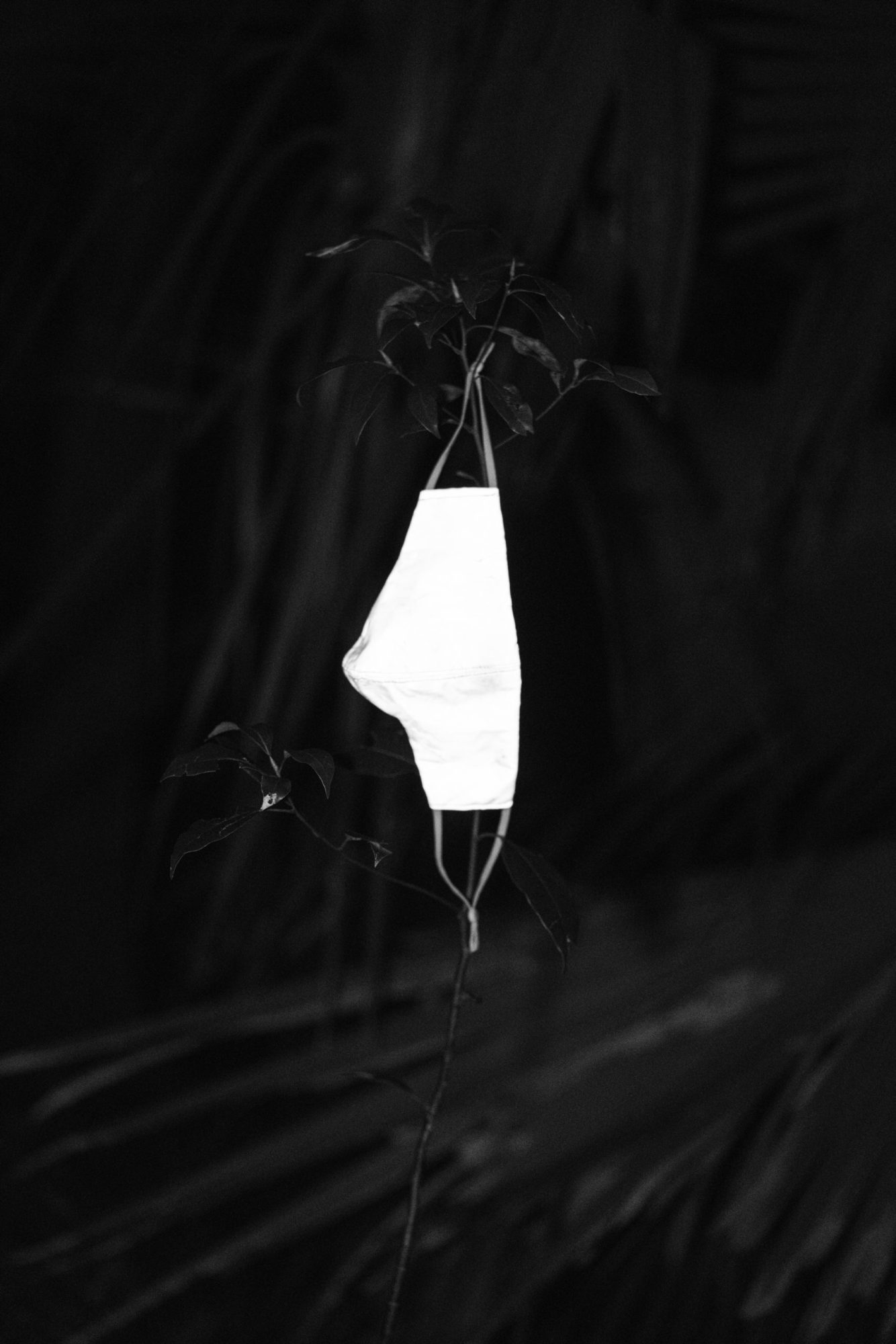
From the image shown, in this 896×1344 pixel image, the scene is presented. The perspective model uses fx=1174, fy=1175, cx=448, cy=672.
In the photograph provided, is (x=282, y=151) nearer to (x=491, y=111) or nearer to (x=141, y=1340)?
(x=491, y=111)

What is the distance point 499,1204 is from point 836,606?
0.64 metres

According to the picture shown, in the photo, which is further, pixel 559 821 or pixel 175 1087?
pixel 559 821

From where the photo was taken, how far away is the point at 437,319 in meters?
0.39

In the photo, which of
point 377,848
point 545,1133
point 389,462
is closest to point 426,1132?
point 377,848

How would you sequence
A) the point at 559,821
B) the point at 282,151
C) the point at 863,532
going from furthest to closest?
the point at 863,532 < the point at 559,821 < the point at 282,151

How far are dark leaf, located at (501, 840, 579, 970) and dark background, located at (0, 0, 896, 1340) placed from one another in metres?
0.11

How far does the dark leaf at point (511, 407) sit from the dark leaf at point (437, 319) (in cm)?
3

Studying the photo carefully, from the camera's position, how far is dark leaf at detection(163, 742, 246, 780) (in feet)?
1.33

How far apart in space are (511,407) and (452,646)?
3.7 inches

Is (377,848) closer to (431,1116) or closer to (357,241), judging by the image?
(431,1116)

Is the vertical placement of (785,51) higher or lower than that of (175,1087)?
higher

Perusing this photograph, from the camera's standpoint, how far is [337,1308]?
0.84 meters

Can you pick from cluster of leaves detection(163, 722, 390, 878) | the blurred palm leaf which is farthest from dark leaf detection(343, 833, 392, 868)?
the blurred palm leaf

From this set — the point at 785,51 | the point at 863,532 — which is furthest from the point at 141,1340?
the point at 863,532
